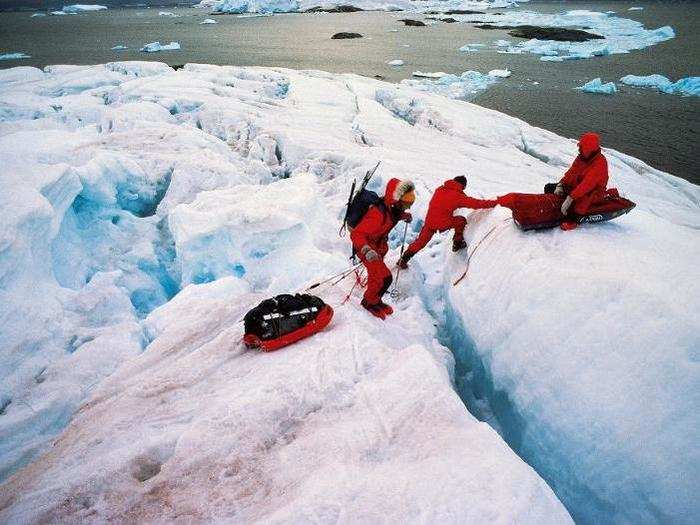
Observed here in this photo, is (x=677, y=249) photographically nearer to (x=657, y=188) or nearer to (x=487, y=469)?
(x=487, y=469)

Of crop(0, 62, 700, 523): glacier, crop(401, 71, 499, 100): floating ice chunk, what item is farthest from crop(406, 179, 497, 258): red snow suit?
crop(401, 71, 499, 100): floating ice chunk

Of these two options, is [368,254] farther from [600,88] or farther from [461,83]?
[600,88]

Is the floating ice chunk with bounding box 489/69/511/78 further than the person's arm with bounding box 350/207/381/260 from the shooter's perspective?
Yes

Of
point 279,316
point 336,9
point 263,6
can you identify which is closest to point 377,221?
point 279,316

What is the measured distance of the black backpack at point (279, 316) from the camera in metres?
3.74

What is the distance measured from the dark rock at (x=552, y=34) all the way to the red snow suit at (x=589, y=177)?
42.9 metres

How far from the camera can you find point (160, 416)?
3053 millimetres

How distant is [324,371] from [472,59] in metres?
34.4

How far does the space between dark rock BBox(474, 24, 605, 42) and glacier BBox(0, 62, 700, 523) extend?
4033cm

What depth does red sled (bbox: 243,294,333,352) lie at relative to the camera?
3732mm

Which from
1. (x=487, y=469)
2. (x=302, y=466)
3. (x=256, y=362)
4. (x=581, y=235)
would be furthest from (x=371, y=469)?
(x=581, y=235)

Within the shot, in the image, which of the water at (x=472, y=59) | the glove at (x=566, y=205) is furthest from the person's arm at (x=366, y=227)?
the water at (x=472, y=59)

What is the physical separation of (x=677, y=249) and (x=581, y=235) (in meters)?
0.79

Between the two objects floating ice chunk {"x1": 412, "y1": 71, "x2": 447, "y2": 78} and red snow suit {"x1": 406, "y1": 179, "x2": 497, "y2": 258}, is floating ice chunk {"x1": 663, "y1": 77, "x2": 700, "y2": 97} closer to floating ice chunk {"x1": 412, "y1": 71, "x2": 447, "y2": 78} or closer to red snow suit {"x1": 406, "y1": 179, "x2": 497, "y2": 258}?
floating ice chunk {"x1": 412, "y1": 71, "x2": 447, "y2": 78}
